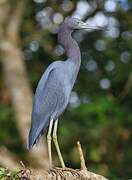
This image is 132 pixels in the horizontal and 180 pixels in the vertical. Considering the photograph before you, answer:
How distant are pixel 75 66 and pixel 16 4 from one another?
5.88m

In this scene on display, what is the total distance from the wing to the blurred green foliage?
5.75m

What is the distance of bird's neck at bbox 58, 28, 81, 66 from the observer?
6.64 metres

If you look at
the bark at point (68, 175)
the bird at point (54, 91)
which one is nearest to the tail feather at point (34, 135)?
the bird at point (54, 91)

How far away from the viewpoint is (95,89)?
13.9 metres

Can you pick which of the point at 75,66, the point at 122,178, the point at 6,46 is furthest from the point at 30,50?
Result: the point at 75,66

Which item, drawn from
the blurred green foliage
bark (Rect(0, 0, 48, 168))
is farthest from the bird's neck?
the blurred green foliage

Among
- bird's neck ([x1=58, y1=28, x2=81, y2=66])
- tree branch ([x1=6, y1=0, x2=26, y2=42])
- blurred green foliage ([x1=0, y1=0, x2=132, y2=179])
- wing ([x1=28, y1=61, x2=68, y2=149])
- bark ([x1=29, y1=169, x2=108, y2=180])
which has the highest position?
bird's neck ([x1=58, y1=28, x2=81, y2=66])

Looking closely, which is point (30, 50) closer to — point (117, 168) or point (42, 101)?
point (117, 168)

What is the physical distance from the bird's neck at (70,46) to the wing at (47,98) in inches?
5.3

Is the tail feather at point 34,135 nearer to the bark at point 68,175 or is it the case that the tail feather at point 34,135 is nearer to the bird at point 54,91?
the bird at point 54,91

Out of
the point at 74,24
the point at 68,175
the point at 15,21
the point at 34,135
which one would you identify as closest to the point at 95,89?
the point at 15,21

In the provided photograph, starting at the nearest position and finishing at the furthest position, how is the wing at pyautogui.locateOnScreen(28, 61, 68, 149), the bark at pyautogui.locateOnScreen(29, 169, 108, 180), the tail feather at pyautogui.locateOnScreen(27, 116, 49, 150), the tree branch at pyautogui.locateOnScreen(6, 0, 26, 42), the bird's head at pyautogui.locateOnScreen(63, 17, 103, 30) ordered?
the bark at pyautogui.locateOnScreen(29, 169, 108, 180) < the tail feather at pyautogui.locateOnScreen(27, 116, 49, 150) < the wing at pyautogui.locateOnScreen(28, 61, 68, 149) < the bird's head at pyautogui.locateOnScreen(63, 17, 103, 30) < the tree branch at pyautogui.locateOnScreen(6, 0, 26, 42)

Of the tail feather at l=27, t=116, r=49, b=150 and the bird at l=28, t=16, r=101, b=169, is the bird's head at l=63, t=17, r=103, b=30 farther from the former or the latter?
the tail feather at l=27, t=116, r=49, b=150

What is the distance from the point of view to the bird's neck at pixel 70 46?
262 inches
